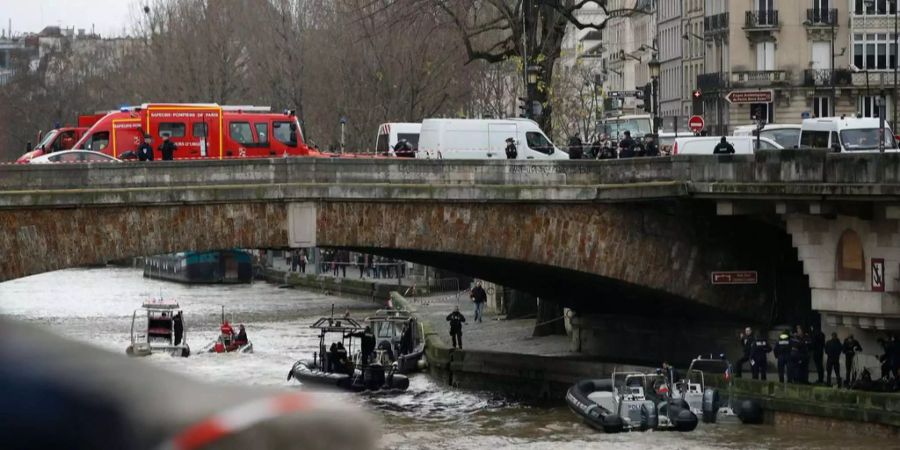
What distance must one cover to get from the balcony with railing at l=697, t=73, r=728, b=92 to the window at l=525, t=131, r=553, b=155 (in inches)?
1559

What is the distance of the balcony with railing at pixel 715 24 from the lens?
86.3 m

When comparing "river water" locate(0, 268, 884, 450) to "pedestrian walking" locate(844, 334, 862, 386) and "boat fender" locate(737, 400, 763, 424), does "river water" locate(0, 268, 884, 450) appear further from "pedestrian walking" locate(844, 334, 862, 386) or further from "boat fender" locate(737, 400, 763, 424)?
"pedestrian walking" locate(844, 334, 862, 386)

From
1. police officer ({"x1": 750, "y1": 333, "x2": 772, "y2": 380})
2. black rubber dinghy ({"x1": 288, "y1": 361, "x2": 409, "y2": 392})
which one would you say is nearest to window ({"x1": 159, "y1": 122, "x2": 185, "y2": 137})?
black rubber dinghy ({"x1": 288, "y1": 361, "x2": 409, "y2": 392})

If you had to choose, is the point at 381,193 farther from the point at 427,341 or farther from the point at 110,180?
the point at 427,341

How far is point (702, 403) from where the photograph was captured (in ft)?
119

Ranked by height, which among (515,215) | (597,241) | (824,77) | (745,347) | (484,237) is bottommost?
(745,347)

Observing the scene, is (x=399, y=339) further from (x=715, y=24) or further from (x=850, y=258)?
(x=715, y=24)

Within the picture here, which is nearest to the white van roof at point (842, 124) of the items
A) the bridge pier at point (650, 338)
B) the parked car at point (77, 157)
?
the bridge pier at point (650, 338)

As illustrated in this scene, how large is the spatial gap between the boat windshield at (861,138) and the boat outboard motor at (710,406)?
38.0 ft

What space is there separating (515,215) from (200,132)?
14.5m

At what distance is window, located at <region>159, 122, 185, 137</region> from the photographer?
49156 mm

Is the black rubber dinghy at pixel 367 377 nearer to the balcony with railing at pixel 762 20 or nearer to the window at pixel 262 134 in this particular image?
the window at pixel 262 134

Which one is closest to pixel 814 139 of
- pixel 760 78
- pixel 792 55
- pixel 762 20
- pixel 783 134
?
pixel 783 134

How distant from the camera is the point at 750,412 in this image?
35281mm
